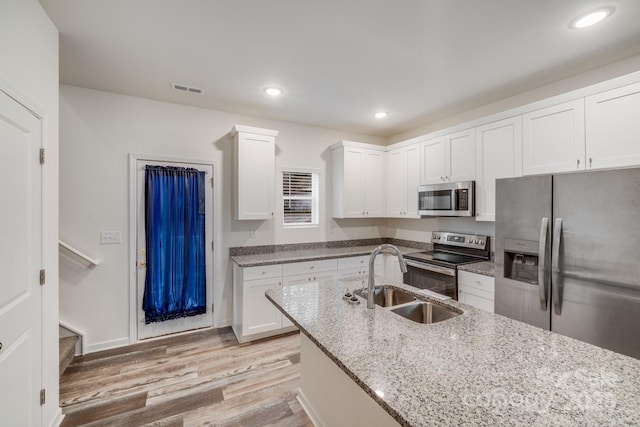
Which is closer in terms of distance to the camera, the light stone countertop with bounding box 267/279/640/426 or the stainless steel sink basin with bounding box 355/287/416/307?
the light stone countertop with bounding box 267/279/640/426

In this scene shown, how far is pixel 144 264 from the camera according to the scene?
10.2 feet

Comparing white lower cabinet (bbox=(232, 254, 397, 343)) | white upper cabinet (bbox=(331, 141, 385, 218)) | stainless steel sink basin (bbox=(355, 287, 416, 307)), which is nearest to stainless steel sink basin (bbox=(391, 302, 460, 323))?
stainless steel sink basin (bbox=(355, 287, 416, 307))

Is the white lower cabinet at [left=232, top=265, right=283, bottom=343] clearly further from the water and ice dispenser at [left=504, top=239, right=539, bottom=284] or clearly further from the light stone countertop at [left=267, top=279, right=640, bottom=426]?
the water and ice dispenser at [left=504, top=239, right=539, bottom=284]

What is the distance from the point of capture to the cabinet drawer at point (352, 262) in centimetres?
368

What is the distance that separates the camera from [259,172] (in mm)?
3443

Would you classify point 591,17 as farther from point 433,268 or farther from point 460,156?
point 433,268

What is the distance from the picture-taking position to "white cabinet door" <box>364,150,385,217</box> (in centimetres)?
419

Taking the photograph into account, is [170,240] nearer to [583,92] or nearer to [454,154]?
[454,154]

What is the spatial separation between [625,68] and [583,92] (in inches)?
17.4

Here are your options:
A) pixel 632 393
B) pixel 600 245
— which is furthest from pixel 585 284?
pixel 632 393

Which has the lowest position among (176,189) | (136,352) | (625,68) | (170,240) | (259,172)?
(136,352)

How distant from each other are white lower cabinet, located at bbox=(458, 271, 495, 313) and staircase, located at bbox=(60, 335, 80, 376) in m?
3.76

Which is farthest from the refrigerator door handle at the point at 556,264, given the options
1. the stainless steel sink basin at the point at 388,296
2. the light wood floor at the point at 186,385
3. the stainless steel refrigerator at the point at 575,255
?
the light wood floor at the point at 186,385

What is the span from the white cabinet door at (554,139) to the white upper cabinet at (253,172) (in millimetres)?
2710
